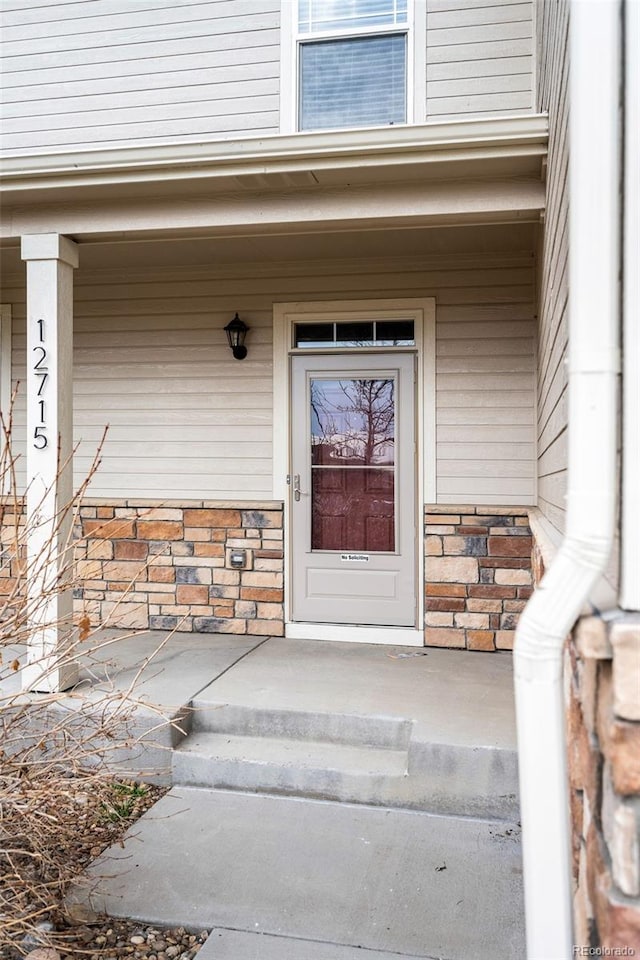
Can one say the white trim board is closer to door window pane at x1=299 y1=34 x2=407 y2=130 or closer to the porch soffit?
the porch soffit

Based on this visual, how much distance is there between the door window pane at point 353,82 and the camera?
14.8ft

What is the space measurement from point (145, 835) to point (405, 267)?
3659 millimetres

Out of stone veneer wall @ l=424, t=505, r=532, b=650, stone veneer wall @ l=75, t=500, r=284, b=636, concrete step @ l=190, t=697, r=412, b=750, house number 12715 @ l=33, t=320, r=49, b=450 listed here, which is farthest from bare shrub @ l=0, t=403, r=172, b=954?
stone veneer wall @ l=424, t=505, r=532, b=650

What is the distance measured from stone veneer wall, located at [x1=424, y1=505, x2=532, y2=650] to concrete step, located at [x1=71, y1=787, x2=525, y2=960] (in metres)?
1.82

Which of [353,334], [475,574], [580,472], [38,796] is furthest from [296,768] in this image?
[353,334]

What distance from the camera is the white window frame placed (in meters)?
4.41

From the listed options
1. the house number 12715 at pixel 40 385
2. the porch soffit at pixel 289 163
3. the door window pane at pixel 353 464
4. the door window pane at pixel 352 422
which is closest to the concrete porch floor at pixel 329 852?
the door window pane at pixel 353 464

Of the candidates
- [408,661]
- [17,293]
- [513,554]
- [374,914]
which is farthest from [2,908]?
[17,293]

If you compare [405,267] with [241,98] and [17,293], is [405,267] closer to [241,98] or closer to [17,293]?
[241,98]

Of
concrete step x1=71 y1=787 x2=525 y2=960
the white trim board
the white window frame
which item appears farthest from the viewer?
the white trim board

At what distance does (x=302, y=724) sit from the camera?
3.25 meters

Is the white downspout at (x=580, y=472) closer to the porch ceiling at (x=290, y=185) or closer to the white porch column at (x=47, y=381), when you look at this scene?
the porch ceiling at (x=290, y=185)

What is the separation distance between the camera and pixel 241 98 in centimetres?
466

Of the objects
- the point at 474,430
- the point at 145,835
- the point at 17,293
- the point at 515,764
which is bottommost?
the point at 145,835
